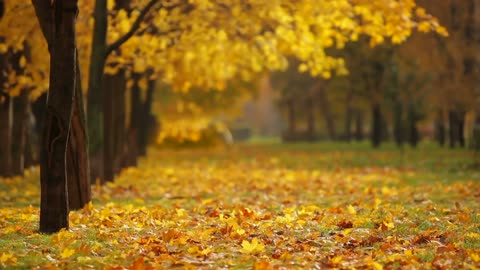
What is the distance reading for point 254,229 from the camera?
35.2 feet

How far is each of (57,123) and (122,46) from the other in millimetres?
8580

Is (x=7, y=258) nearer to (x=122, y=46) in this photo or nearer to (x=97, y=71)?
(x=97, y=71)

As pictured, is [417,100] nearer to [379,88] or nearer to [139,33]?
[379,88]

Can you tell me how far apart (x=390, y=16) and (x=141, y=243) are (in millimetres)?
8271

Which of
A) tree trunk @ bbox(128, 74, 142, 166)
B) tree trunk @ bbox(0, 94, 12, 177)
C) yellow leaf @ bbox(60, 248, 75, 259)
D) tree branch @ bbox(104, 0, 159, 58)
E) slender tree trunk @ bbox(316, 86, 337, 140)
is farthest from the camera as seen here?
slender tree trunk @ bbox(316, 86, 337, 140)

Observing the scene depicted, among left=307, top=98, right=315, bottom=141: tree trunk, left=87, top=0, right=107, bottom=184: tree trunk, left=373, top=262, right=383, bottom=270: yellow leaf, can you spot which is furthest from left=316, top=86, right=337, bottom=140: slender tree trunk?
left=373, top=262, right=383, bottom=270: yellow leaf

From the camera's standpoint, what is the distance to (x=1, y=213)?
489 inches

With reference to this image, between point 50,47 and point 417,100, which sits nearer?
point 50,47

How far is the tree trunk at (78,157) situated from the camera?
A: 12.5 meters

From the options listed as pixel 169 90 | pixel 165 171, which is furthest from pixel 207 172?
pixel 169 90

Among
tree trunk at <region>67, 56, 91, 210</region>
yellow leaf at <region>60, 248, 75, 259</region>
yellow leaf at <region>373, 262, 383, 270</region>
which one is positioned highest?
tree trunk at <region>67, 56, 91, 210</region>

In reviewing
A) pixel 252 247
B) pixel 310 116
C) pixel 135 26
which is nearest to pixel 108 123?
pixel 135 26

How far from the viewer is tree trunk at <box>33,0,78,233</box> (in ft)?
33.5

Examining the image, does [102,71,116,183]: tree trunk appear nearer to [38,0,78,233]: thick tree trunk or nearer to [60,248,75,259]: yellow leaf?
[38,0,78,233]: thick tree trunk
